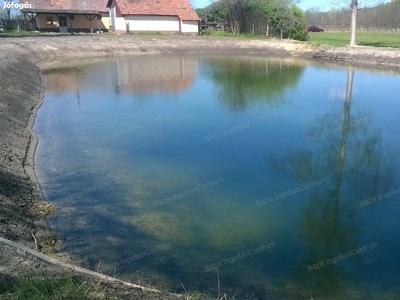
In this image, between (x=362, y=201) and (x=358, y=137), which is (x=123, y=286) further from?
(x=358, y=137)

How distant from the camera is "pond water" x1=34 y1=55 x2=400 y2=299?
549 centimetres

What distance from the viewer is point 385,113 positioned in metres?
13.8

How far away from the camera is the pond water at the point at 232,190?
18.0ft

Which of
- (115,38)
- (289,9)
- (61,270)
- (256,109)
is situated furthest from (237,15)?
(61,270)

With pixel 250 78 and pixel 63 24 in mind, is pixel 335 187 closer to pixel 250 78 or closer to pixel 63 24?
pixel 250 78

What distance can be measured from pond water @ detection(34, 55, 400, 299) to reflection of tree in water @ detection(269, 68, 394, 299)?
0.03m

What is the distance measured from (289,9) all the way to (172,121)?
30.0 meters

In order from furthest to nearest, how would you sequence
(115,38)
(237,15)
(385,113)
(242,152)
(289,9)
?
(237,15), (289,9), (115,38), (385,113), (242,152)

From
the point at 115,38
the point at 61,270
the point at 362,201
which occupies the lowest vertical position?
the point at 362,201

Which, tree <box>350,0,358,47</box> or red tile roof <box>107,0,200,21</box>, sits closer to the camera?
tree <box>350,0,358,47</box>

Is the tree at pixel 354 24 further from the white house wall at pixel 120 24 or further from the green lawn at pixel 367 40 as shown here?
the white house wall at pixel 120 24

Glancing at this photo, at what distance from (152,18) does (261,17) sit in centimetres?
1078

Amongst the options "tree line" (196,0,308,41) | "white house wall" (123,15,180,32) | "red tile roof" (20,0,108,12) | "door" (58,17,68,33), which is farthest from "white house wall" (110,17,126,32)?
"tree line" (196,0,308,41)

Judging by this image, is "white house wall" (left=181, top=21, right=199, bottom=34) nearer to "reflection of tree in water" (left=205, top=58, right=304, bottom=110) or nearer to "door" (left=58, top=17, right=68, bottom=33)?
"reflection of tree in water" (left=205, top=58, right=304, bottom=110)
